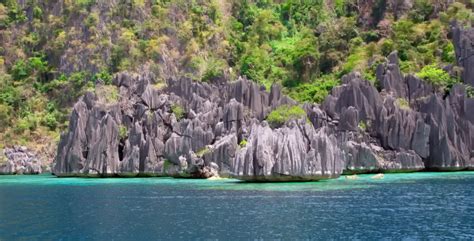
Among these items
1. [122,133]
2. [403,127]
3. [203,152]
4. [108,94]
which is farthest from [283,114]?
[108,94]

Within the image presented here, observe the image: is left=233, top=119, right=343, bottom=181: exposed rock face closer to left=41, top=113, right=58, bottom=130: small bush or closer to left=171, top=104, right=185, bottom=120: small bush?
left=171, top=104, right=185, bottom=120: small bush

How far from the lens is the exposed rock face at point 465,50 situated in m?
92.6

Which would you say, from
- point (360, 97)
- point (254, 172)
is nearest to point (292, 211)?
point (254, 172)

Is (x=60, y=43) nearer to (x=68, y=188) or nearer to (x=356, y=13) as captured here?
(x=356, y=13)

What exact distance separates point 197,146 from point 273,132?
67.0 feet

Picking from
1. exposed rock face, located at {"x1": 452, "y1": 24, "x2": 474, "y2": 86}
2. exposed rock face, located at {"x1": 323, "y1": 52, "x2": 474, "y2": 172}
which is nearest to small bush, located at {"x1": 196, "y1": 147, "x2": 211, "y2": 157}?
exposed rock face, located at {"x1": 323, "y1": 52, "x2": 474, "y2": 172}

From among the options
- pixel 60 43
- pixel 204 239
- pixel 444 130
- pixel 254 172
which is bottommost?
pixel 204 239

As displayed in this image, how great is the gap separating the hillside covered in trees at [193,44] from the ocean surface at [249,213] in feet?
169

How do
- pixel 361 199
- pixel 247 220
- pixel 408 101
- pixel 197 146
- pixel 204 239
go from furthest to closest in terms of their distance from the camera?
pixel 408 101
pixel 197 146
pixel 361 199
pixel 247 220
pixel 204 239

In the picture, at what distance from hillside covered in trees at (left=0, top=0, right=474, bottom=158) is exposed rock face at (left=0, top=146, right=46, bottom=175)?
4.83m

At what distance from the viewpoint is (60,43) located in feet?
445

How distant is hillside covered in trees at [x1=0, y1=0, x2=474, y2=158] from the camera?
116188 millimetres

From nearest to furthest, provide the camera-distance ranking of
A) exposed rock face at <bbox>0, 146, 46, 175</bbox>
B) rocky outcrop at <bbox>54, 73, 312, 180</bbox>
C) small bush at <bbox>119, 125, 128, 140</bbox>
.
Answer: rocky outcrop at <bbox>54, 73, 312, 180</bbox> → small bush at <bbox>119, 125, 128, 140</bbox> → exposed rock face at <bbox>0, 146, 46, 175</bbox>

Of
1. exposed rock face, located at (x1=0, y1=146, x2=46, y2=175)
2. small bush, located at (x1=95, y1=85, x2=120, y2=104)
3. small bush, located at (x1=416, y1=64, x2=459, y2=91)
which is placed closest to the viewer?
small bush, located at (x1=416, y1=64, x2=459, y2=91)
